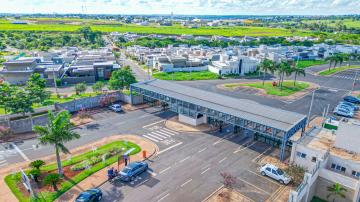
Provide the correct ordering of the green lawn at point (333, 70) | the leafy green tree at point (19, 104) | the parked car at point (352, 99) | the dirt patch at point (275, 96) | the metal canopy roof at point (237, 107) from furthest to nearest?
the green lawn at point (333, 70) → the dirt patch at point (275, 96) → the parked car at point (352, 99) → the leafy green tree at point (19, 104) → the metal canopy roof at point (237, 107)

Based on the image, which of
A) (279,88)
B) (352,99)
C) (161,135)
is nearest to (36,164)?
(161,135)

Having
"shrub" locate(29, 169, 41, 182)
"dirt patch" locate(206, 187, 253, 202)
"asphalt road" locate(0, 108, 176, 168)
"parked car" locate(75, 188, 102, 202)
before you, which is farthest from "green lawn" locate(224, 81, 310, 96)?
"shrub" locate(29, 169, 41, 182)

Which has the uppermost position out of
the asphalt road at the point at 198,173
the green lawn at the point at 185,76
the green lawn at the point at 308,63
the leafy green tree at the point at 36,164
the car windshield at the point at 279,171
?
the green lawn at the point at 308,63

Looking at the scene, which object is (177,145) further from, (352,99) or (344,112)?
(352,99)

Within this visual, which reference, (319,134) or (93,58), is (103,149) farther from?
(93,58)

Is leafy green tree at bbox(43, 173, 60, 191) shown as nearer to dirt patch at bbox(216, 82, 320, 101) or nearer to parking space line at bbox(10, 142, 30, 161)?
parking space line at bbox(10, 142, 30, 161)

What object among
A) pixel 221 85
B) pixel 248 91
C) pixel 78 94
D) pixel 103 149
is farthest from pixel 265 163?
pixel 78 94

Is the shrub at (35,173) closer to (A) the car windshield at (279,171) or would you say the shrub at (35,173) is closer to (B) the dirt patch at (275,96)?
(A) the car windshield at (279,171)

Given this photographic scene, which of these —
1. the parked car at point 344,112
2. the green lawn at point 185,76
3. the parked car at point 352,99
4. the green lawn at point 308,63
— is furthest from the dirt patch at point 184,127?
the green lawn at point 308,63
